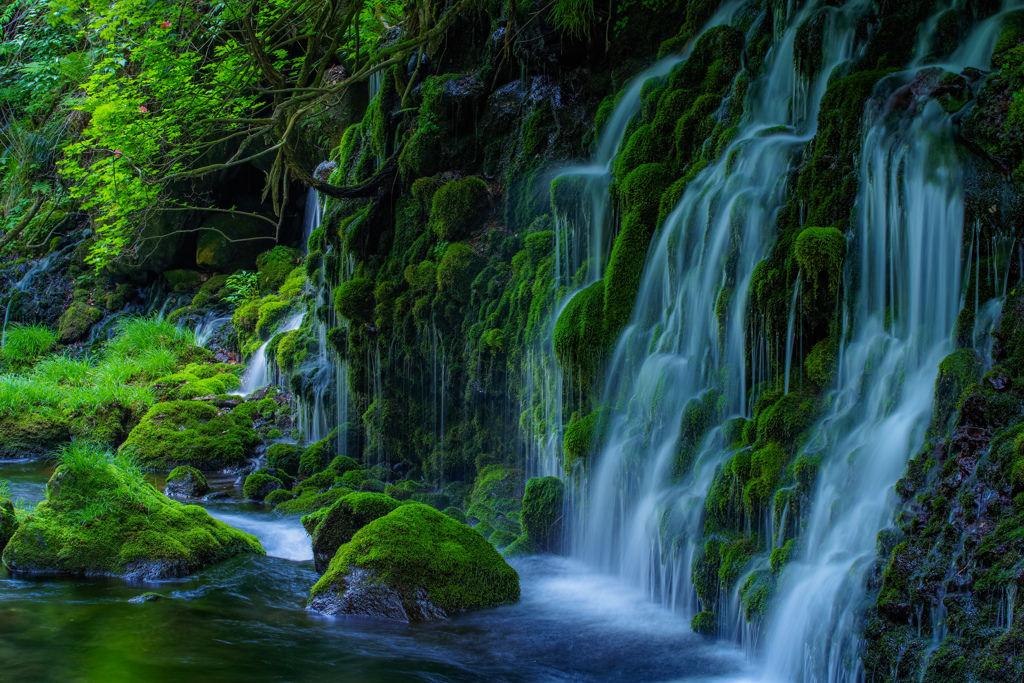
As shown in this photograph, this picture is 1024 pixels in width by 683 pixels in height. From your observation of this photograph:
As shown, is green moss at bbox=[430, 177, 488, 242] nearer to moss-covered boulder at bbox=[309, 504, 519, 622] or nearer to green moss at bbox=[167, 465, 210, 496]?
green moss at bbox=[167, 465, 210, 496]

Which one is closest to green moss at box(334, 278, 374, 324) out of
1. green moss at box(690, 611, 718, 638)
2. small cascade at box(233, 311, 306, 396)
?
small cascade at box(233, 311, 306, 396)

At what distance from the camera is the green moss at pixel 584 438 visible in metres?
7.27

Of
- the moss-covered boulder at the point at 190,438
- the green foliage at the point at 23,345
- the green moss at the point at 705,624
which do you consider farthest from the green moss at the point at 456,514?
the green foliage at the point at 23,345

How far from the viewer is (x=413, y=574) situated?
6.24 metres

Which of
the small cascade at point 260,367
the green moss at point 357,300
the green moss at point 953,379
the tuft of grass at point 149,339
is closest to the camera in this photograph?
the green moss at point 953,379

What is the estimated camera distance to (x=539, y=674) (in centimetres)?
513

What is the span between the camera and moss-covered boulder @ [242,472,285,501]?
1026 centimetres

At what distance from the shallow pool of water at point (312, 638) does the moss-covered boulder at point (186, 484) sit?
11.6ft

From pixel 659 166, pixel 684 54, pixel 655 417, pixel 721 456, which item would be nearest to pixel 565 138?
pixel 684 54

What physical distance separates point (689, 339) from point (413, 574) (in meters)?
2.90

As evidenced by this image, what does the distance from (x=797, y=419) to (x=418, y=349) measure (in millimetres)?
6316

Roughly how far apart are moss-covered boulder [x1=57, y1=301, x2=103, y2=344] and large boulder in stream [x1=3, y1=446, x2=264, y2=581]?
48.9 ft

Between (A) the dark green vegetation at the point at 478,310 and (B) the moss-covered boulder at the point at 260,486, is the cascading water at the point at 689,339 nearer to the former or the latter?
(A) the dark green vegetation at the point at 478,310

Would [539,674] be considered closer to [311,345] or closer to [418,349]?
[418,349]
